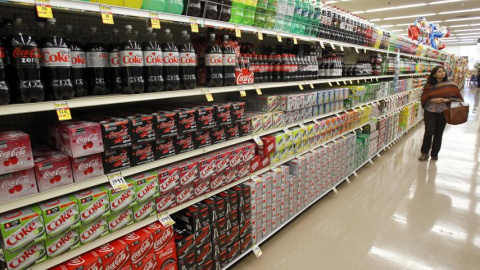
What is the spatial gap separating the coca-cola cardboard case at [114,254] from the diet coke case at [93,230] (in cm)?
8

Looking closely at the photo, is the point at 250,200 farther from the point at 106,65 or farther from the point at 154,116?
the point at 106,65

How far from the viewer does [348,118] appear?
166 inches

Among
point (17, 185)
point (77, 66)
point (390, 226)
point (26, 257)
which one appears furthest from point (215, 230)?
point (390, 226)

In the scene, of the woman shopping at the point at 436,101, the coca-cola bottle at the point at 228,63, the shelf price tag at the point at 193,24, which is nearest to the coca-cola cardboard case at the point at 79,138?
→ the shelf price tag at the point at 193,24

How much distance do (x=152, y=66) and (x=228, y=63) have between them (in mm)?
663

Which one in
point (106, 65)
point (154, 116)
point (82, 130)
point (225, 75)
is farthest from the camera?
point (225, 75)

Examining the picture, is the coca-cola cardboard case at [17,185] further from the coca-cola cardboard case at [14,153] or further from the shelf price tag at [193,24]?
the shelf price tag at [193,24]

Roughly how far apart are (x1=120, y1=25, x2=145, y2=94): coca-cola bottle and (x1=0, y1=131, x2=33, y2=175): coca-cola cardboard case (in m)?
0.56

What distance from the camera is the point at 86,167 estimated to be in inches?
59.2

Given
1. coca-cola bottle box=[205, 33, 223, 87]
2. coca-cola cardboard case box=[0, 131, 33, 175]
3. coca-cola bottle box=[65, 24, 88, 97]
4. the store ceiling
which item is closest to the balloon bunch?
the store ceiling

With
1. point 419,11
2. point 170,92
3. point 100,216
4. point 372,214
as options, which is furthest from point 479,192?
point 419,11

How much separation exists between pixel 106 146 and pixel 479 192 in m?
4.79

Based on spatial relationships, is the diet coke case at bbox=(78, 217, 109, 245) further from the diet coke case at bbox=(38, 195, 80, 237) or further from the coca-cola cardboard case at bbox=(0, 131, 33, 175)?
the coca-cola cardboard case at bbox=(0, 131, 33, 175)

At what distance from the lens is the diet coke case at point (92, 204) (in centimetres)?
148
